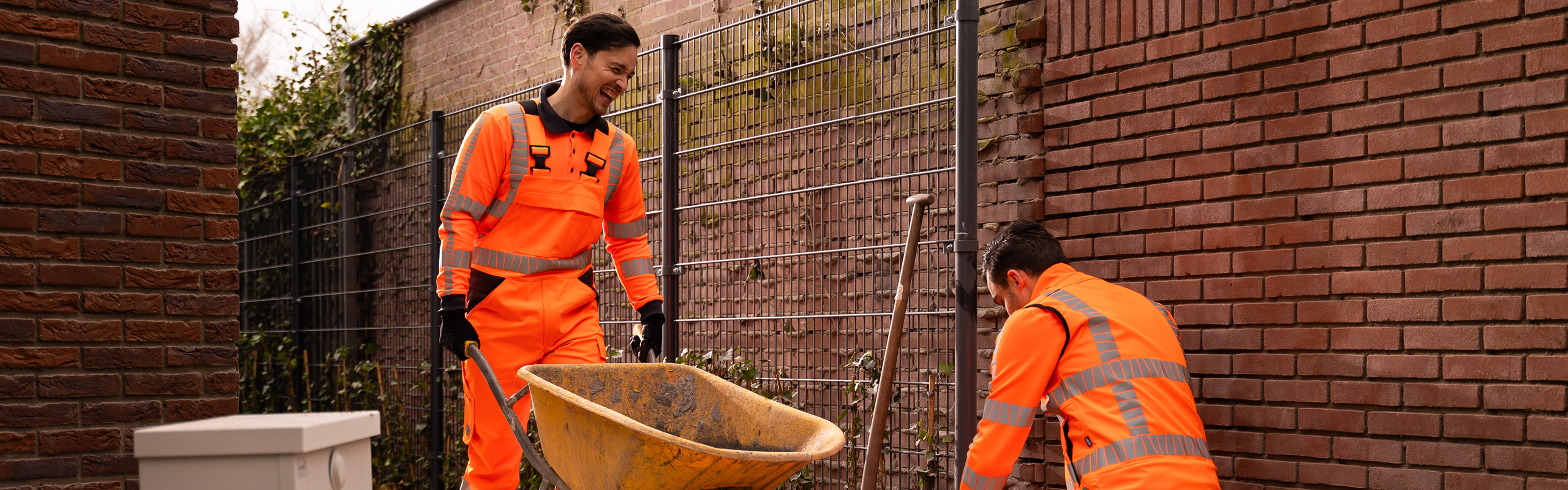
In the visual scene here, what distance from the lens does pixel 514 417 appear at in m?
3.62

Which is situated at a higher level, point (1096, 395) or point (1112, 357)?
point (1112, 357)

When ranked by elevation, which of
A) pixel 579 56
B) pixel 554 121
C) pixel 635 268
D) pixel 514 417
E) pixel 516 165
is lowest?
pixel 514 417

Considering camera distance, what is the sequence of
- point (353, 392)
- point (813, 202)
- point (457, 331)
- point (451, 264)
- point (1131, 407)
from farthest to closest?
point (353, 392) < point (813, 202) < point (451, 264) < point (457, 331) < point (1131, 407)

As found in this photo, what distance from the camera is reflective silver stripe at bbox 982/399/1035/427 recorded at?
3.17 m

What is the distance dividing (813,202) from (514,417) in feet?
6.43

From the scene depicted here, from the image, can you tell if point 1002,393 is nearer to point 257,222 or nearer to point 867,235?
point 867,235

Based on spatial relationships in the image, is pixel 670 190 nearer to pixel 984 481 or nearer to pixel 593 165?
pixel 593 165

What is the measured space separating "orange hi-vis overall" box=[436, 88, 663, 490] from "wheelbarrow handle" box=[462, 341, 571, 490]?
1.02 ft

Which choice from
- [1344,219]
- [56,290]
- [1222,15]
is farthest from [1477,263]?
[56,290]

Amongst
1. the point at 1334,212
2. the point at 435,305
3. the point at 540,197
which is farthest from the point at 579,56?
the point at 435,305

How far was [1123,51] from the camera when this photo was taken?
13.5 feet

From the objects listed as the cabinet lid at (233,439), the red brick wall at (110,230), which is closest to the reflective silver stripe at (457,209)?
the red brick wall at (110,230)

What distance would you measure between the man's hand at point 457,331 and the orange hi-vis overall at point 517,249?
13cm

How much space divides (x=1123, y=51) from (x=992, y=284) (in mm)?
1050
